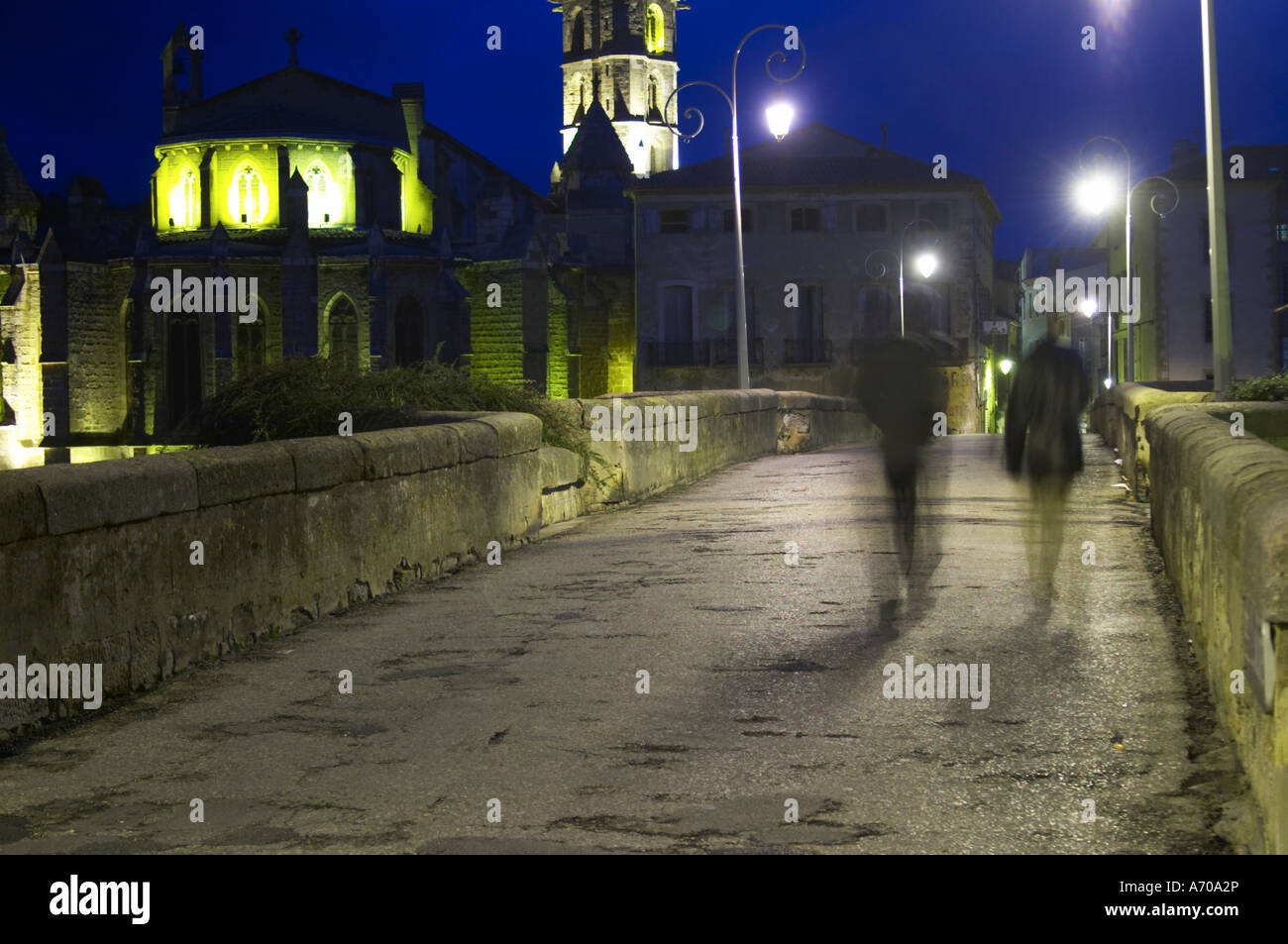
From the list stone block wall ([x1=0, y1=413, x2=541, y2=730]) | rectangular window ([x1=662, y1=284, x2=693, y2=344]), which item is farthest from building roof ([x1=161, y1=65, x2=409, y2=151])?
stone block wall ([x1=0, y1=413, x2=541, y2=730])

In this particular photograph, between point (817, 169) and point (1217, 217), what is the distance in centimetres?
4165

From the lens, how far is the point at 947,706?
18.5ft

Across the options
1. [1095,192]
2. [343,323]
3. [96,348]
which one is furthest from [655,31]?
[1095,192]

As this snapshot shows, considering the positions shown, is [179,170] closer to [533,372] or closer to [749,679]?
[533,372]

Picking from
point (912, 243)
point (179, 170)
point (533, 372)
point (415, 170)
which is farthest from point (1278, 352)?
point (179, 170)

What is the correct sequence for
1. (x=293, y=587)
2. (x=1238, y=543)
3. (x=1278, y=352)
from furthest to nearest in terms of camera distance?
(x=1278, y=352) < (x=293, y=587) < (x=1238, y=543)

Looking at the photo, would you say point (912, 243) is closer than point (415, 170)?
Yes

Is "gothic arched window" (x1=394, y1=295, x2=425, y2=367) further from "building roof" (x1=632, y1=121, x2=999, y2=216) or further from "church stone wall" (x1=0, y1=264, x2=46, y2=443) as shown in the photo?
"church stone wall" (x1=0, y1=264, x2=46, y2=443)

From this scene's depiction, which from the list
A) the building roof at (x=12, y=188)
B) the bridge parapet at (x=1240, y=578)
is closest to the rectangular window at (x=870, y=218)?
the building roof at (x=12, y=188)

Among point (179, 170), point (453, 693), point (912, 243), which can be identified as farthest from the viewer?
point (179, 170)

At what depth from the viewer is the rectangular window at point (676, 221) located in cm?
5609

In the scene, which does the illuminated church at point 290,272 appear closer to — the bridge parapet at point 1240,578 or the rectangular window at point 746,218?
the rectangular window at point 746,218

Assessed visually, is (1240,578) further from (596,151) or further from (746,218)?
(596,151)
